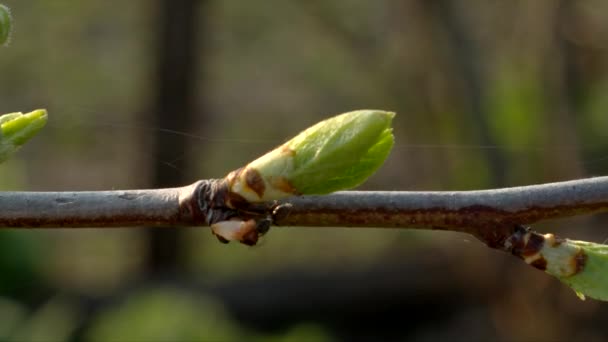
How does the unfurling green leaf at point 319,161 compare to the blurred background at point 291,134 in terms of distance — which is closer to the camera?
the unfurling green leaf at point 319,161

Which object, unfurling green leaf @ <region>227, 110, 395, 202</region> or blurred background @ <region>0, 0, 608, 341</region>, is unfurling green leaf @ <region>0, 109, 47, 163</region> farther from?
blurred background @ <region>0, 0, 608, 341</region>

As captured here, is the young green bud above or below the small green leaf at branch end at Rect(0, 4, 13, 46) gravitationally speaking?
below

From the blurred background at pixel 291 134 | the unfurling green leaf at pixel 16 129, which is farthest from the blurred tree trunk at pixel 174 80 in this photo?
the unfurling green leaf at pixel 16 129

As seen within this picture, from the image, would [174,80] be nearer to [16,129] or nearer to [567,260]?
[16,129]

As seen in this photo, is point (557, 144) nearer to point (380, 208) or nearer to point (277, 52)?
point (380, 208)

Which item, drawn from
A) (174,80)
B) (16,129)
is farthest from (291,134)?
→ (16,129)

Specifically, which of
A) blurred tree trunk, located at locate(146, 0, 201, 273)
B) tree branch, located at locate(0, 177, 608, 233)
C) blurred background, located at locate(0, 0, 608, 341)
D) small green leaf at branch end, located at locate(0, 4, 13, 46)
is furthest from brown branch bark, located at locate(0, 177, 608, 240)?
blurred tree trunk, located at locate(146, 0, 201, 273)

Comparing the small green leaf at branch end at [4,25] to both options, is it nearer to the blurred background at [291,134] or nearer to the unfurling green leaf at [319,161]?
the unfurling green leaf at [319,161]
